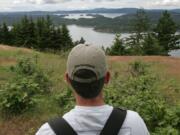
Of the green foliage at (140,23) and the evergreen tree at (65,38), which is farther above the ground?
the green foliage at (140,23)

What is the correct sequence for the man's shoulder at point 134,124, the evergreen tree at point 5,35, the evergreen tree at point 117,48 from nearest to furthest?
the man's shoulder at point 134,124, the evergreen tree at point 117,48, the evergreen tree at point 5,35

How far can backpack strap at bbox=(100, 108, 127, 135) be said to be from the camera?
7.45ft

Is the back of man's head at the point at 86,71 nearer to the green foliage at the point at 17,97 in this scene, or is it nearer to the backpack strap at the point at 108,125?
the backpack strap at the point at 108,125

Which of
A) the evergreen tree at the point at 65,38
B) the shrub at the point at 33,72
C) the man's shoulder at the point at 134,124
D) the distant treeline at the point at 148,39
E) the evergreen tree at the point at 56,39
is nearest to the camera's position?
the man's shoulder at the point at 134,124

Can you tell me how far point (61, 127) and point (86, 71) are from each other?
324mm

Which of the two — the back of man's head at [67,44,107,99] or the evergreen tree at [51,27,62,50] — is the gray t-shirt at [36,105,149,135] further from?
the evergreen tree at [51,27,62,50]

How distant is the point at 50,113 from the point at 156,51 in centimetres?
3441

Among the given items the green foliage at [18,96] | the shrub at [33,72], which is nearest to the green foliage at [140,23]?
the shrub at [33,72]

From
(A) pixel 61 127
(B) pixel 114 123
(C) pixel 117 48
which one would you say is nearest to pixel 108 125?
(B) pixel 114 123

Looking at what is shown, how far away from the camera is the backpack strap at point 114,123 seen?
2.27 m

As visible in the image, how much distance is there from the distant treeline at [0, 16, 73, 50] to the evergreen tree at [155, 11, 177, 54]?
1063 cm

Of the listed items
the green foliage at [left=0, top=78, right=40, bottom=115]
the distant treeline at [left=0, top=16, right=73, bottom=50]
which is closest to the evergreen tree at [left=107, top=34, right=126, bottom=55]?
the distant treeline at [left=0, top=16, right=73, bottom=50]

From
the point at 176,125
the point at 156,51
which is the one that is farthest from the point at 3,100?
the point at 156,51

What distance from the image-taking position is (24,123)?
8.24m
